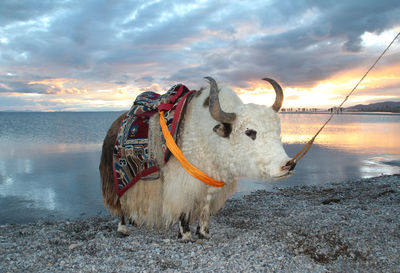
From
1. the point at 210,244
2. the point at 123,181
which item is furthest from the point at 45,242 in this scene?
the point at 210,244

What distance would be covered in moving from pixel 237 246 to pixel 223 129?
155 centimetres

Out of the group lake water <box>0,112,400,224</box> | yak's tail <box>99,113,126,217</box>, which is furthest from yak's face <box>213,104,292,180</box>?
lake water <box>0,112,400,224</box>

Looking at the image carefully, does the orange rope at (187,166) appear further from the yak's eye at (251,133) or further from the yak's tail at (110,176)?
the yak's tail at (110,176)

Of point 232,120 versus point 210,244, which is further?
point 210,244

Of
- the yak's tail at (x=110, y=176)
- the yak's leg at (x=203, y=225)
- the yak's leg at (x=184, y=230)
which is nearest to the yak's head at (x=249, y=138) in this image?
the yak's leg at (x=203, y=225)

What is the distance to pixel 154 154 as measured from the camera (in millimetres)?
3645

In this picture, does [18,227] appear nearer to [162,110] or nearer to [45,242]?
[45,242]

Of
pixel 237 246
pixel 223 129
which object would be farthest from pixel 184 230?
pixel 223 129

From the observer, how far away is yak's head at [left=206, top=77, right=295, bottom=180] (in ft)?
9.66

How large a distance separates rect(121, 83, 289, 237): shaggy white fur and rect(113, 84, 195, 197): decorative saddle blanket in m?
0.12

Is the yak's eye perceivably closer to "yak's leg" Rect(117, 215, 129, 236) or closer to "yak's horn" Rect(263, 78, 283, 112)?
"yak's horn" Rect(263, 78, 283, 112)

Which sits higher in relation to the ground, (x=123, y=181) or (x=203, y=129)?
(x=203, y=129)

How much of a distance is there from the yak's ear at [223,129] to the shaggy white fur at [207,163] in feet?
0.17

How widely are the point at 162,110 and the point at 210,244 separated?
1.82 m
